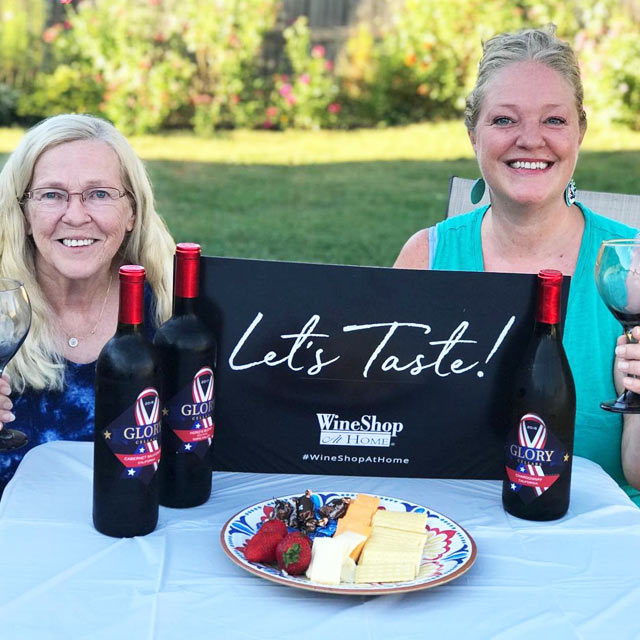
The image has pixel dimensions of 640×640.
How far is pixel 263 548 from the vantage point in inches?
56.7

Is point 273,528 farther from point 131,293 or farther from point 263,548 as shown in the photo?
point 131,293

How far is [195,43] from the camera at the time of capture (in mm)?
9352

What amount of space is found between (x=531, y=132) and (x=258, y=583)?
144cm

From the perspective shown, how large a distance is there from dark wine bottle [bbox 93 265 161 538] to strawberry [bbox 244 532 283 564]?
0.65 ft

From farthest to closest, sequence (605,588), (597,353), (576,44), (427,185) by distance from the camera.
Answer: (576,44)
(427,185)
(597,353)
(605,588)

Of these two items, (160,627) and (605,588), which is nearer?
(160,627)

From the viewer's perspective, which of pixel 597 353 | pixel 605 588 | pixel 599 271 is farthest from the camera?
pixel 597 353

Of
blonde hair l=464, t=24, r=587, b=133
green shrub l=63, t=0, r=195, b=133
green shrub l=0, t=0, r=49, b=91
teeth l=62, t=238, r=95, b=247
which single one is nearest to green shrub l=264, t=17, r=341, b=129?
green shrub l=63, t=0, r=195, b=133

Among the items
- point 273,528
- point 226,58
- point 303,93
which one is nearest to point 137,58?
point 226,58

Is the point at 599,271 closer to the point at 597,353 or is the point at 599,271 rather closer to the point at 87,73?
the point at 597,353

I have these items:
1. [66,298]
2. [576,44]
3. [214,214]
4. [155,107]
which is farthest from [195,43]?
[66,298]

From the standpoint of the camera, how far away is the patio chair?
125 inches

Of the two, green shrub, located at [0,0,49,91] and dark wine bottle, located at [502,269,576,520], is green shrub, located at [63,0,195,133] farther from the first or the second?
dark wine bottle, located at [502,269,576,520]

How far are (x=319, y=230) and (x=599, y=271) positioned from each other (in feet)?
17.8
